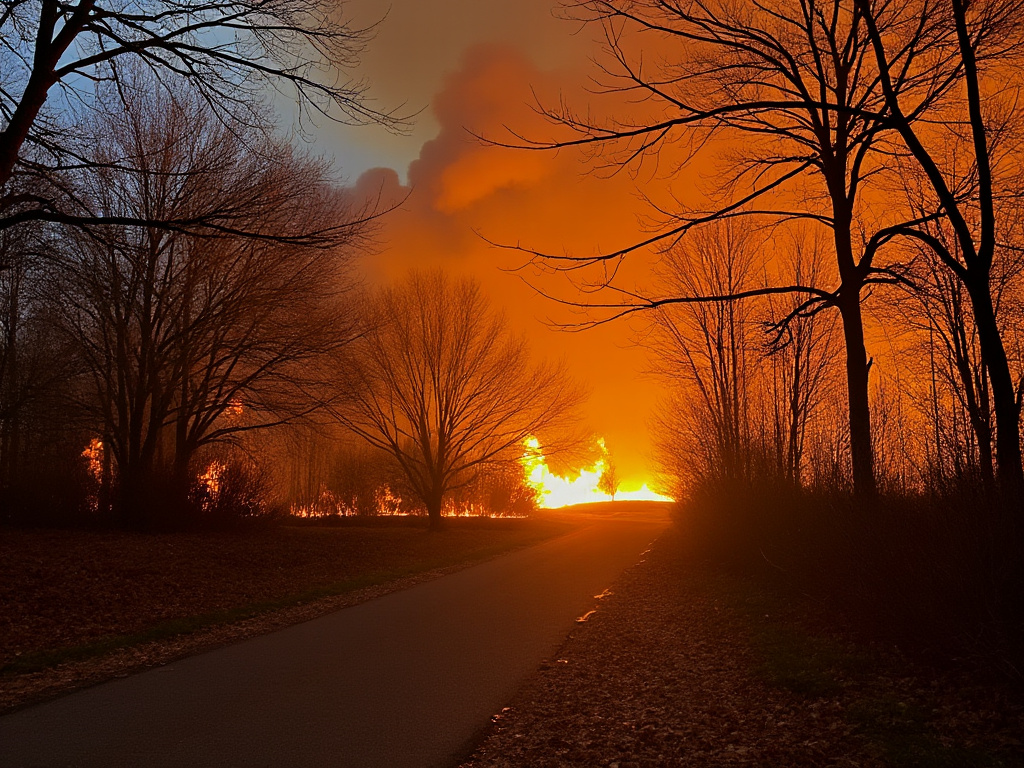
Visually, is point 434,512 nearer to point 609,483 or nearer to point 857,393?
point 857,393

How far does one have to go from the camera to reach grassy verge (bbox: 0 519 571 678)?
9742 millimetres

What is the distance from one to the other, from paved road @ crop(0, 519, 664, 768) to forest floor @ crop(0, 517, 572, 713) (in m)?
0.95

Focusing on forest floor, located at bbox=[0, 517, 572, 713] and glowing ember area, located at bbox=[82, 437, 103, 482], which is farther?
glowing ember area, located at bbox=[82, 437, 103, 482]

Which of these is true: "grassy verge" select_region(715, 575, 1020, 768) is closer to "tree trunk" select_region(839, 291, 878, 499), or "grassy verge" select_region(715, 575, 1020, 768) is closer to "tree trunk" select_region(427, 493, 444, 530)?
"tree trunk" select_region(839, 291, 878, 499)

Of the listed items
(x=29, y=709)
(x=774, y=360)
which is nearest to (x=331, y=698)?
(x=29, y=709)

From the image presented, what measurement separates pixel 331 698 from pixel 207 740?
49.4 inches

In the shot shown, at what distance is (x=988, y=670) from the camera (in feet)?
18.9

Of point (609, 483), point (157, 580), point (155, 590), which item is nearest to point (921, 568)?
point (155, 590)

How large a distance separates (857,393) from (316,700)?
878cm

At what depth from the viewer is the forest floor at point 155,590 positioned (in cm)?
839

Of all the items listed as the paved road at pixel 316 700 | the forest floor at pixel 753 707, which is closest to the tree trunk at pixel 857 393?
the forest floor at pixel 753 707

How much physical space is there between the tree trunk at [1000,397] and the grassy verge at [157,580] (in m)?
10.0

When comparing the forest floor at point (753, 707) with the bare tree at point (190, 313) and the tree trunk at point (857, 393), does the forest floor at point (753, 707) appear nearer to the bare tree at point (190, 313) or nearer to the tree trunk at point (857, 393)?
the tree trunk at point (857, 393)

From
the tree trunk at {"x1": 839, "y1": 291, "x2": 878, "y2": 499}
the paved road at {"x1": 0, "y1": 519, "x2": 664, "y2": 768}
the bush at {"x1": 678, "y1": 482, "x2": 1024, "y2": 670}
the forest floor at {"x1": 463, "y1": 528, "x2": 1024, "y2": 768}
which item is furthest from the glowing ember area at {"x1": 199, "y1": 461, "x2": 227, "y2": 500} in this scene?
the tree trunk at {"x1": 839, "y1": 291, "x2": 878, "y2": 499}
